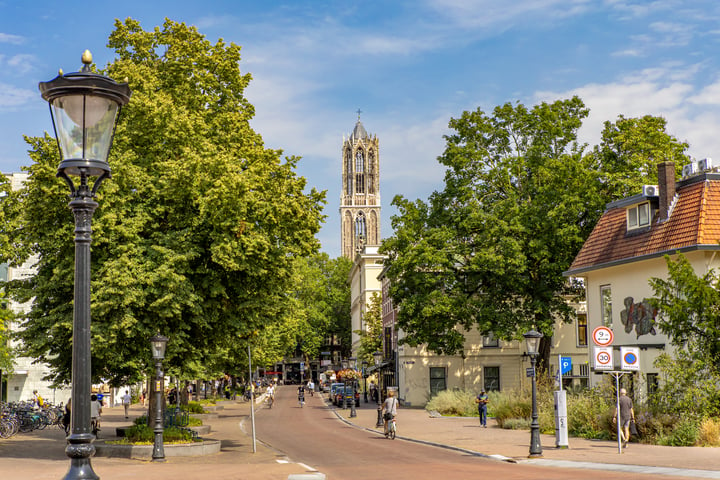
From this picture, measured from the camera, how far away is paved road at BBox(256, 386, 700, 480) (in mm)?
16891

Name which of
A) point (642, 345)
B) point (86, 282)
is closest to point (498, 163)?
point (642, 345)

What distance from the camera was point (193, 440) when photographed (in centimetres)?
2420

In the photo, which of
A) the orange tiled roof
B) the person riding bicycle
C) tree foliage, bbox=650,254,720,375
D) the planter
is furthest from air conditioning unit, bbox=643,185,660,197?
the planter

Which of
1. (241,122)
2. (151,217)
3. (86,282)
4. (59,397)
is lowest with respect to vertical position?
(59,397)

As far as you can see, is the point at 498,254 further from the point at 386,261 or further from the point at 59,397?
the point at 59,397

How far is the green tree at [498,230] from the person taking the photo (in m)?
41.7

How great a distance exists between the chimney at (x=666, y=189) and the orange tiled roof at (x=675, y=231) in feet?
0.84

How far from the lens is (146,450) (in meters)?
22.1

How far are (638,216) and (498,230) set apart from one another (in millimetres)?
11614

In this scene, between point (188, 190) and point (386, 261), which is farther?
point (386, 261)

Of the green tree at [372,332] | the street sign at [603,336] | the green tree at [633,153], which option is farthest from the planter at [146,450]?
the green tree at [372,332]

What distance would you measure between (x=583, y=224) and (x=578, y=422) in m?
17.0

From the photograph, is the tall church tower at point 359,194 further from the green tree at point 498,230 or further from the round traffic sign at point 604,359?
the round traffic sign at point 604,359

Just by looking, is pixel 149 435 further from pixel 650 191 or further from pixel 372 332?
pixel 372 332
